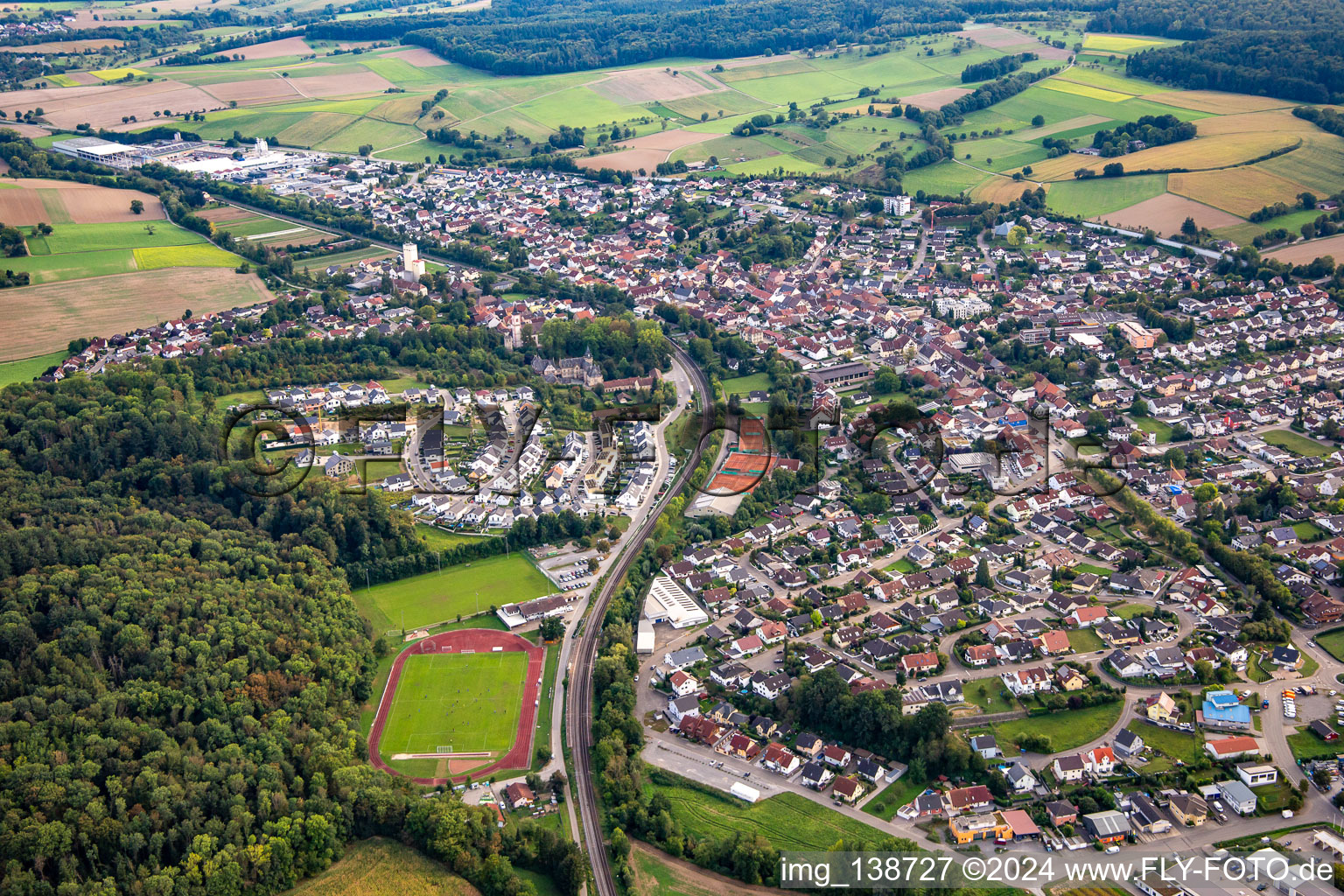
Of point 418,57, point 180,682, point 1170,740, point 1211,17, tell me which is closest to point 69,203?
point 418,57

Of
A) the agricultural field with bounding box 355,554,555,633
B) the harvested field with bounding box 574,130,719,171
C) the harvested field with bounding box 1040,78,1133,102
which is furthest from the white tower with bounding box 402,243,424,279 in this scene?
the harvested field with bounding box 1040,78,1133,102

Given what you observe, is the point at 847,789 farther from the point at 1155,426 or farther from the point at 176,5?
the point at 176,5

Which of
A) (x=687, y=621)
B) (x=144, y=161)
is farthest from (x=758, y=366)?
(x=144, y=161)

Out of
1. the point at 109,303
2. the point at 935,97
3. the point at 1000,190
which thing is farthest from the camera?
the point at 935,97

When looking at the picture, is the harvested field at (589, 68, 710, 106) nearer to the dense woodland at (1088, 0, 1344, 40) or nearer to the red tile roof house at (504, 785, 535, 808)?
the dense woodland at (1088, 0, 1344, 40)

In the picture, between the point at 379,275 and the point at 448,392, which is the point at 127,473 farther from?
the point at 379,275

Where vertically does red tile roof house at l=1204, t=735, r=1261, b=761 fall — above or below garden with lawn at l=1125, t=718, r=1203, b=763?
above
